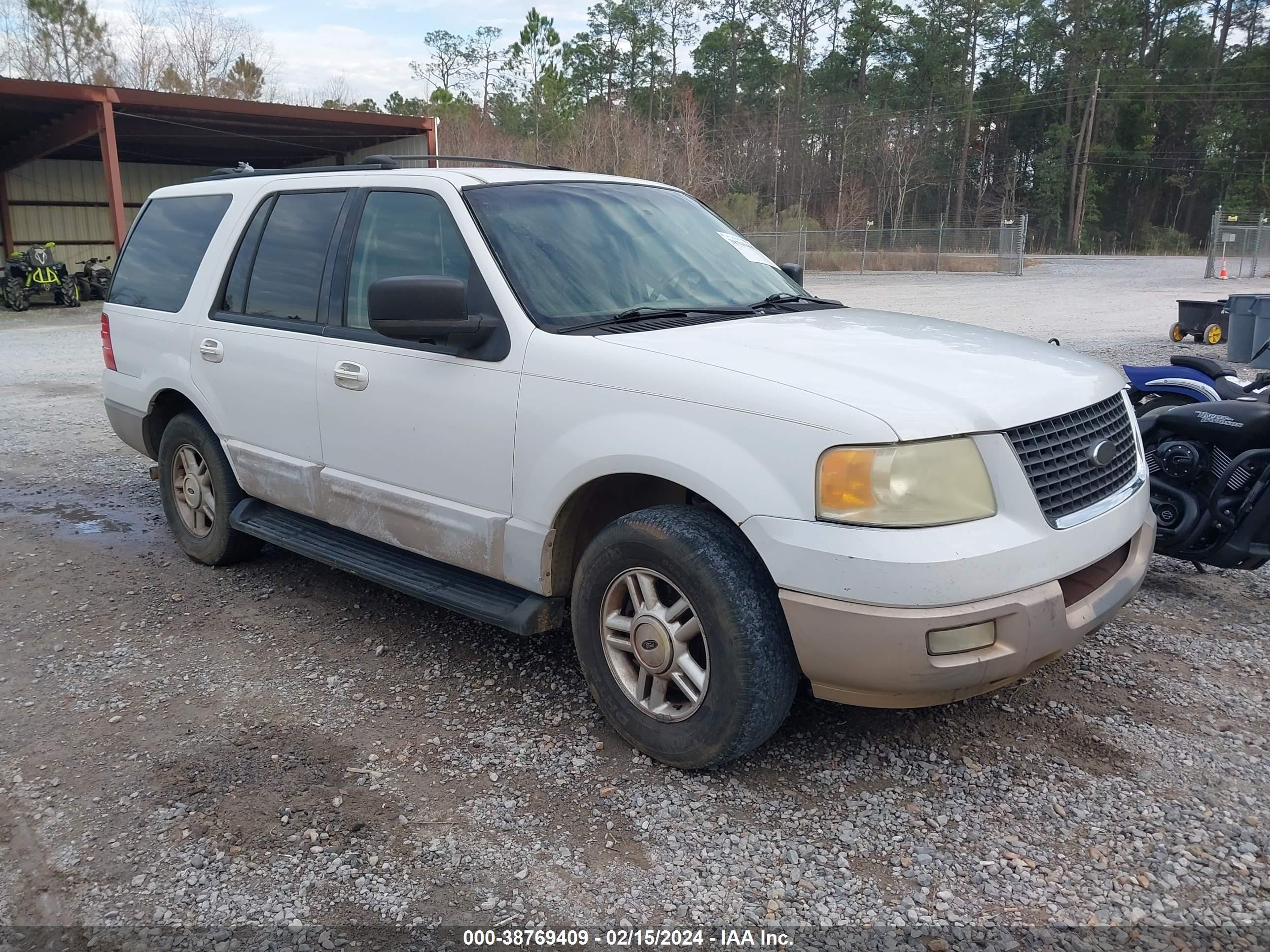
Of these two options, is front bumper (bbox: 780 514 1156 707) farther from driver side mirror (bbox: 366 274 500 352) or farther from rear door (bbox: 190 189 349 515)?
rear door (bbox: 190 189 349 515)

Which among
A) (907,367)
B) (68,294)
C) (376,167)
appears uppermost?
(376,167)

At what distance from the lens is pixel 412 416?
3891 mm

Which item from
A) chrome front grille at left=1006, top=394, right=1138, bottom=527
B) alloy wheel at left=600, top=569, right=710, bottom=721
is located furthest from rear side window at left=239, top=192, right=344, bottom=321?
chrome front grille at left=1006, top=394, right=1138, bottom=527

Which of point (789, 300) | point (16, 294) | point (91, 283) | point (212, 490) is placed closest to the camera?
point (789, 300)

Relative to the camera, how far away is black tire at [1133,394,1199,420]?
5.16 m

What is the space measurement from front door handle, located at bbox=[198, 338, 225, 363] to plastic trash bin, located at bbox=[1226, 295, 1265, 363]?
12.0 m

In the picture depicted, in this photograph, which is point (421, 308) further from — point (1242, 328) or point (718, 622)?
point (1242, 328)

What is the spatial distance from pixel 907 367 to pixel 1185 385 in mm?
2771

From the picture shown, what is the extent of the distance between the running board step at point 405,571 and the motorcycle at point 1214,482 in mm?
2817

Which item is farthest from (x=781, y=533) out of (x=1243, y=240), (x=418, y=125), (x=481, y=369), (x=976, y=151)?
(x=976, y=151)

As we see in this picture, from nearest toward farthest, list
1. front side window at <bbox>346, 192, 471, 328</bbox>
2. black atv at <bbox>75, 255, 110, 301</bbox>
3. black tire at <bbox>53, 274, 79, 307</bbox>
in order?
front side window at <bbox>346, 192, 471, 328</bbox> → black tire at <bbox>53, 274, 79, 307</bbox> → black atv at <bbox>75, 255, 110, 301</bbox>

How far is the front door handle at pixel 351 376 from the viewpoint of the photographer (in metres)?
4.07

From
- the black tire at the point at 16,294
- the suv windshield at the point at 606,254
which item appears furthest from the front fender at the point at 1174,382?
the black tire at the point at 16,294

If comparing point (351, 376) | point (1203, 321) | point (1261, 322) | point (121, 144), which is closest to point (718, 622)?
point (351, 376)
